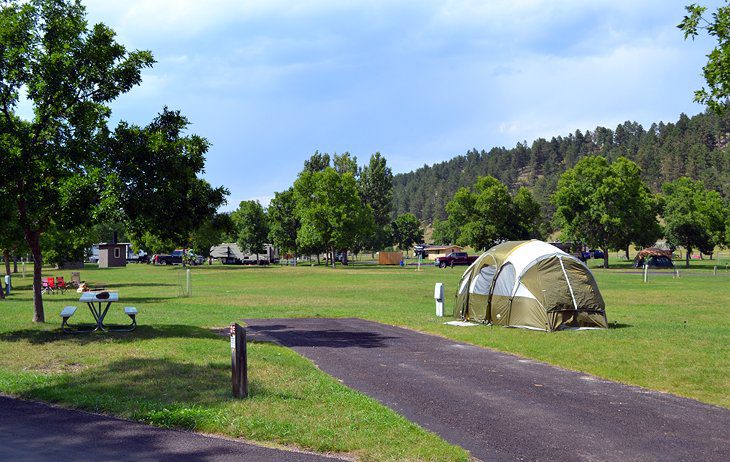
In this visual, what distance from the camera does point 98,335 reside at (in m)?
14.0

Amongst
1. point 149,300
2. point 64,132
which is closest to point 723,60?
point 64,132

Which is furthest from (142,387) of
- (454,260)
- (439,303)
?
(454,260)

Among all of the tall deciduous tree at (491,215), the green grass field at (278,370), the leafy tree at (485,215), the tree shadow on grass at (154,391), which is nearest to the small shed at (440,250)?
the tall deciduous tree at (491,215)

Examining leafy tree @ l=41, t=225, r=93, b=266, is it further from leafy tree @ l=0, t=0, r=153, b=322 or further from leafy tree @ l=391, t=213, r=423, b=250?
leafy tree @ l=391, t=213, r=423, b=250

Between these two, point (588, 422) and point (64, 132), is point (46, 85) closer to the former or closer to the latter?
point (64, 132)

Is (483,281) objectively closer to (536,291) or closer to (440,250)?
(536,291)

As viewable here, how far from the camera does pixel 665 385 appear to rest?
9.58 m

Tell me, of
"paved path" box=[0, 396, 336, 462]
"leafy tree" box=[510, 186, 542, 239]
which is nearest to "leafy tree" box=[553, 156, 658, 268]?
"leafy tree" box=[510, 186, 542, 239]

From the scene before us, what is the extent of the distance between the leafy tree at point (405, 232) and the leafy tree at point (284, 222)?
50.0m

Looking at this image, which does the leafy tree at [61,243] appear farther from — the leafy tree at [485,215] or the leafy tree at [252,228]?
the leafy tree at [485,215]

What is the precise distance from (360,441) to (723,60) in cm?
875

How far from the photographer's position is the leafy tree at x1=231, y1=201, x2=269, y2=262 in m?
92.7

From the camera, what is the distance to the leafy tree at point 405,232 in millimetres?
137375

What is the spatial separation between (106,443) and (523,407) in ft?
16.7
